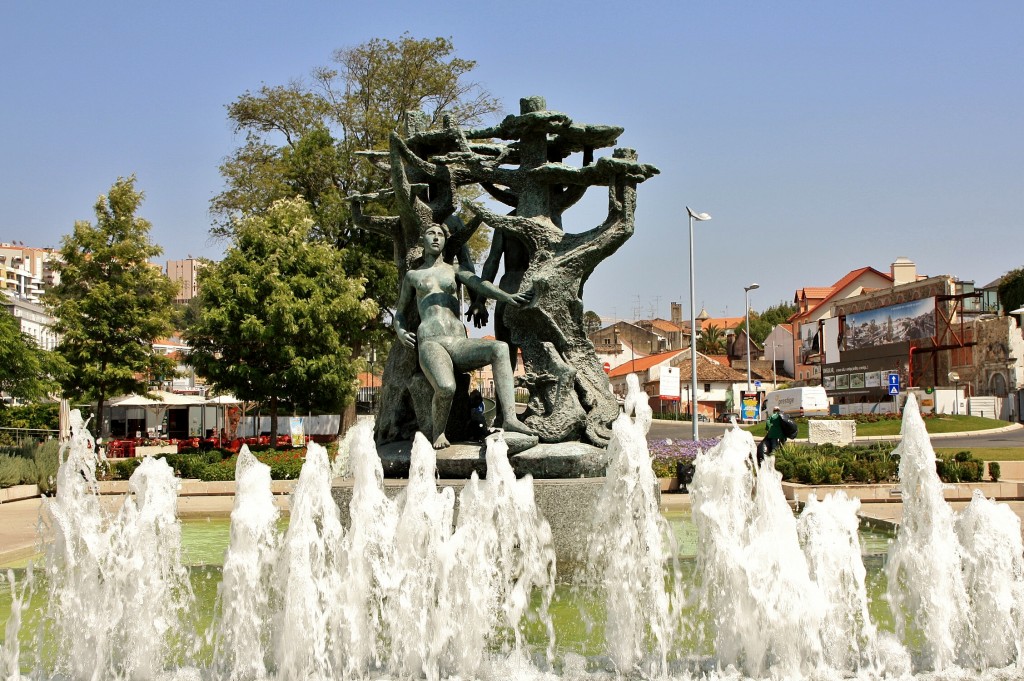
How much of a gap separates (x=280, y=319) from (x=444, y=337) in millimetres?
17235

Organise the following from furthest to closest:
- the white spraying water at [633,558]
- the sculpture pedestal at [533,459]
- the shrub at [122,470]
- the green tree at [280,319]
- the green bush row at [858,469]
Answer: the green tree at [280,319] < the shrub at [122,470] < the green bush row at [858,469] < the sculpture pedestal at [533,459] < the white spraying water at [633,558]

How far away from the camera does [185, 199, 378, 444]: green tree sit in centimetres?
2477

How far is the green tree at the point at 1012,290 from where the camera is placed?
61.5 meters

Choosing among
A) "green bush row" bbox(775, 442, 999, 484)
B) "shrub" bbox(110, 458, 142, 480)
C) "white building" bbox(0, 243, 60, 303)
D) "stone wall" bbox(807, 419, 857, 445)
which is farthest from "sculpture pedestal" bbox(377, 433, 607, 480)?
"white building" bbox(0, 243, 60, 303)

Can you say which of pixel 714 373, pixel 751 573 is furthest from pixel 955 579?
pixel 714 373

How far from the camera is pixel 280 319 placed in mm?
24516

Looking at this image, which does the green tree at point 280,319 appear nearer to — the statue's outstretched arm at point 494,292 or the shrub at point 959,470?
the shrub at point 959,470

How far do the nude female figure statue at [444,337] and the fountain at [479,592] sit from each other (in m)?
2.37

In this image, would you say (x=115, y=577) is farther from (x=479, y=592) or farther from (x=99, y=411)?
(x=99, y=411)

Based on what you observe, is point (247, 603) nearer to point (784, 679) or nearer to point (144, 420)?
point (784, 679)

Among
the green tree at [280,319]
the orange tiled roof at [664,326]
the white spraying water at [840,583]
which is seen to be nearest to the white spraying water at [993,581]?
the white spraying water at [840,583]

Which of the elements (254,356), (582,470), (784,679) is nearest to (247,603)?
(784,679)

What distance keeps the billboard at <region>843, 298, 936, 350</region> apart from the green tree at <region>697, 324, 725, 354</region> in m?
38.7

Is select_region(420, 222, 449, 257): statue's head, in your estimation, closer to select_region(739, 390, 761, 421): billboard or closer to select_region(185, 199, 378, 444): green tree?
select_region(185, 199, 378, 444): green tree
